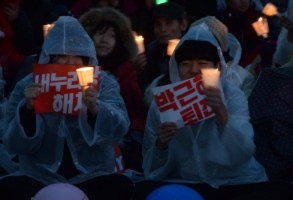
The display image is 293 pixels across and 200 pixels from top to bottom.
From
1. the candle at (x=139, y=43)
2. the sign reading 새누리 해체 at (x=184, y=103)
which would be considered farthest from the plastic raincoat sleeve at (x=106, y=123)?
the candle at (x=139, y=43)

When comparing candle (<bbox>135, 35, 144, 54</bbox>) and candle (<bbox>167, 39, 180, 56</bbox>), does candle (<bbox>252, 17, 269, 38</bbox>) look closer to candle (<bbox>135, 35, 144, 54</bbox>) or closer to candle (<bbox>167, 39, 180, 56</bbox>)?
candle (<bbox>167, 39, 180, 56</bbox>)

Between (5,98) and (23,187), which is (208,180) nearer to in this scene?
(23,187)

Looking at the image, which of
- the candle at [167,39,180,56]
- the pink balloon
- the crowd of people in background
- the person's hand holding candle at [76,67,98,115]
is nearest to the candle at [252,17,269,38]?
the candle at [167,39,180,56]

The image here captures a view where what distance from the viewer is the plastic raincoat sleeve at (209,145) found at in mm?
3797

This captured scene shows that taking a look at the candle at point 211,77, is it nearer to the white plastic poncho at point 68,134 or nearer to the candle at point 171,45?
the white plastic poncho at point 68,134

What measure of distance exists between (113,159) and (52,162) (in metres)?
0.40

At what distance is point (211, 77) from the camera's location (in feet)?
11.7

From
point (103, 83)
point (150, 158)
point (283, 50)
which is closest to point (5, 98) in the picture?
point (103, 83)

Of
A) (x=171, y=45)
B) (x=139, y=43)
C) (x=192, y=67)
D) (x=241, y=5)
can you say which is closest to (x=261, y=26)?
(x=241, y=5)

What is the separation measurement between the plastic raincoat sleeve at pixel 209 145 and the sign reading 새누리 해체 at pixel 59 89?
0.53m

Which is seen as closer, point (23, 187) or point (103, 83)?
point (23, 187)

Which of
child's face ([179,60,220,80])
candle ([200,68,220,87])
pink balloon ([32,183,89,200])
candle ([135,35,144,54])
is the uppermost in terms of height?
candle ([200,68,220,87])

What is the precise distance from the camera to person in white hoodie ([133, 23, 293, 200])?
149 inches

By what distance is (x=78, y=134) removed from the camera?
4.11 m
